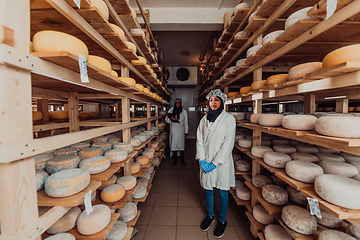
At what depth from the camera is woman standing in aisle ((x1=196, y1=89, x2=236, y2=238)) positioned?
78.6 inches

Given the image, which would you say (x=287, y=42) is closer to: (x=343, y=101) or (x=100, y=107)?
(x=343, y=101)

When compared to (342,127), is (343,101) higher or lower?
higher

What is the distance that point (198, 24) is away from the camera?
386cm

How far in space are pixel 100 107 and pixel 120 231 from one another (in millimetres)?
3605

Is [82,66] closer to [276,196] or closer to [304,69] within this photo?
[304,69]

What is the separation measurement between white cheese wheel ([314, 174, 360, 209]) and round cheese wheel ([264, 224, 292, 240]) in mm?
754

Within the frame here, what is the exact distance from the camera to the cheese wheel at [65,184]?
891 millimetres

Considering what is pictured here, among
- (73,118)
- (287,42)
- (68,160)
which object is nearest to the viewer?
(68,160)

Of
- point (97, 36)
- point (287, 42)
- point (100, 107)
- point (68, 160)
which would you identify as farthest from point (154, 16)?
point (68, 160)

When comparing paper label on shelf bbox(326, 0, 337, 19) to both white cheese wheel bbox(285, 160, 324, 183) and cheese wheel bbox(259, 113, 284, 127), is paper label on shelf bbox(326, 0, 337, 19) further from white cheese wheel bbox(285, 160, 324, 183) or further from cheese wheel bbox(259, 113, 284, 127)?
white cheese wheel bbox(285, 160, 324, 183)

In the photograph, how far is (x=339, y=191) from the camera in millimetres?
932

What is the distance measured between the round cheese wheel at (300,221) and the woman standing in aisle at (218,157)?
749mm

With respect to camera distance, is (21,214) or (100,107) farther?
(100,107)

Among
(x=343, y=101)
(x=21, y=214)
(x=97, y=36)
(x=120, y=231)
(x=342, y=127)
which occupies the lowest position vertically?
(x=120, y=231)
